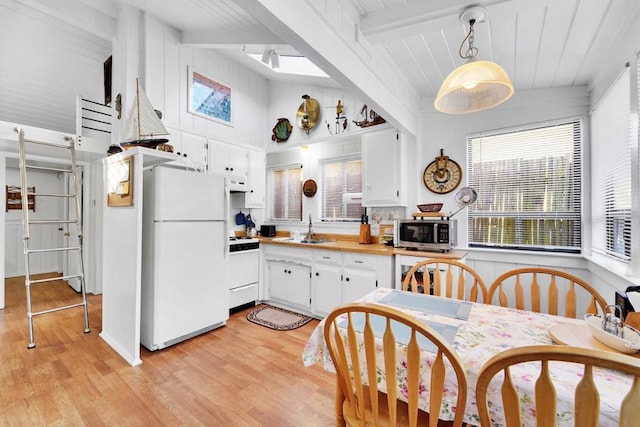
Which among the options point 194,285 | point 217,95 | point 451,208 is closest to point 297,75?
point 217,95

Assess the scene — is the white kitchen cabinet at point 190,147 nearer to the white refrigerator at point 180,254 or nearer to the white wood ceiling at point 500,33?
the white refrigerator at point 180,254

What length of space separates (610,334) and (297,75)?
12.6 feet

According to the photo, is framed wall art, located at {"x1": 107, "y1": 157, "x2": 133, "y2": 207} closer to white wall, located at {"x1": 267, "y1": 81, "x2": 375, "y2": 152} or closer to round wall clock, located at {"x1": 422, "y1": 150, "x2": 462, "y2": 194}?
white wall, located at {"x1": 267, "y1": 81, "x2": 375, "y2": 152}

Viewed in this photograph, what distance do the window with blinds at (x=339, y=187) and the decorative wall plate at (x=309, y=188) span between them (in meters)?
0.10

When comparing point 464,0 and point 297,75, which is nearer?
point 464,0

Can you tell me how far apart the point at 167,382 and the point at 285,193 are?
9.68 feet

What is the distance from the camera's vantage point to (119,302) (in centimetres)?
256

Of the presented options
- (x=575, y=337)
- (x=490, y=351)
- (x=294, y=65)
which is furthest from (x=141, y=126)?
(x=575, y=337)

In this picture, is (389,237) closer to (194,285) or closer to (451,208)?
(451,208)

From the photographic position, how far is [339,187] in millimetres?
3969

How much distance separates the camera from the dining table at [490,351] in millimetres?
825

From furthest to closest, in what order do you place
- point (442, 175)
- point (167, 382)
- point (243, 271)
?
point (243, 271) < point (442, 175) < point (167, 382)

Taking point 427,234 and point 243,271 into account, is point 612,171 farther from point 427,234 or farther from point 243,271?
point 243,271

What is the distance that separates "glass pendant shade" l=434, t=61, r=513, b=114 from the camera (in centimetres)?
139
